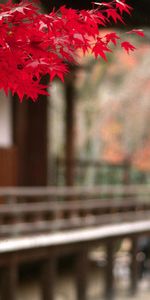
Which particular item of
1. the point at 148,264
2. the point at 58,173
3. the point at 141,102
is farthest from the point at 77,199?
the point at 141,102

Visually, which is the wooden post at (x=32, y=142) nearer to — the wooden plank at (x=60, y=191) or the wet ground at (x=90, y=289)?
the wooden plank at (x=60, y=191)

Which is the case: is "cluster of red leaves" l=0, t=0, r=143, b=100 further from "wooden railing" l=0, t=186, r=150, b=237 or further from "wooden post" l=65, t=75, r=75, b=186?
"wooden post" l=65, t=75, r=75, b=186

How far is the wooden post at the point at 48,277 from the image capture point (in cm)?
468

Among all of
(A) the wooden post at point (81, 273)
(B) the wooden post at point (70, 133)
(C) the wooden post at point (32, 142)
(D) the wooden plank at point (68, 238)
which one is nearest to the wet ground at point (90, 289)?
(A) the wooden post at point (81, 273)

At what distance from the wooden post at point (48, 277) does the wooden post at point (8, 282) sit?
38 cm

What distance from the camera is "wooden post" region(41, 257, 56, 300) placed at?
15.3 ft

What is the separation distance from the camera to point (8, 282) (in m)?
4.32

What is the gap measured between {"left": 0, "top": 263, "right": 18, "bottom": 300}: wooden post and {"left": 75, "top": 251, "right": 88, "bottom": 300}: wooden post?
80cm

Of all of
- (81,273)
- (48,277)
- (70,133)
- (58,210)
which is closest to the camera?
(48,277)

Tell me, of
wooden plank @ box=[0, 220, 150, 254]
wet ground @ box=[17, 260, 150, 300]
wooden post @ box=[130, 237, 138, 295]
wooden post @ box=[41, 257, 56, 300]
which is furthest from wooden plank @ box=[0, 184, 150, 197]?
wooden post @ box=[41, 257, 56, 300]

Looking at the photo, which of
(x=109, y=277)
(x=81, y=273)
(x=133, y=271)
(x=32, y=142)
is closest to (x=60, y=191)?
(x=32, y=142)

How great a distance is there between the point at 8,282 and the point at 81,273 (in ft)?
3.07

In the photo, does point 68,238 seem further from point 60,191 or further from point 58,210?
point 60,191

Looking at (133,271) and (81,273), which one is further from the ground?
(81,273)
